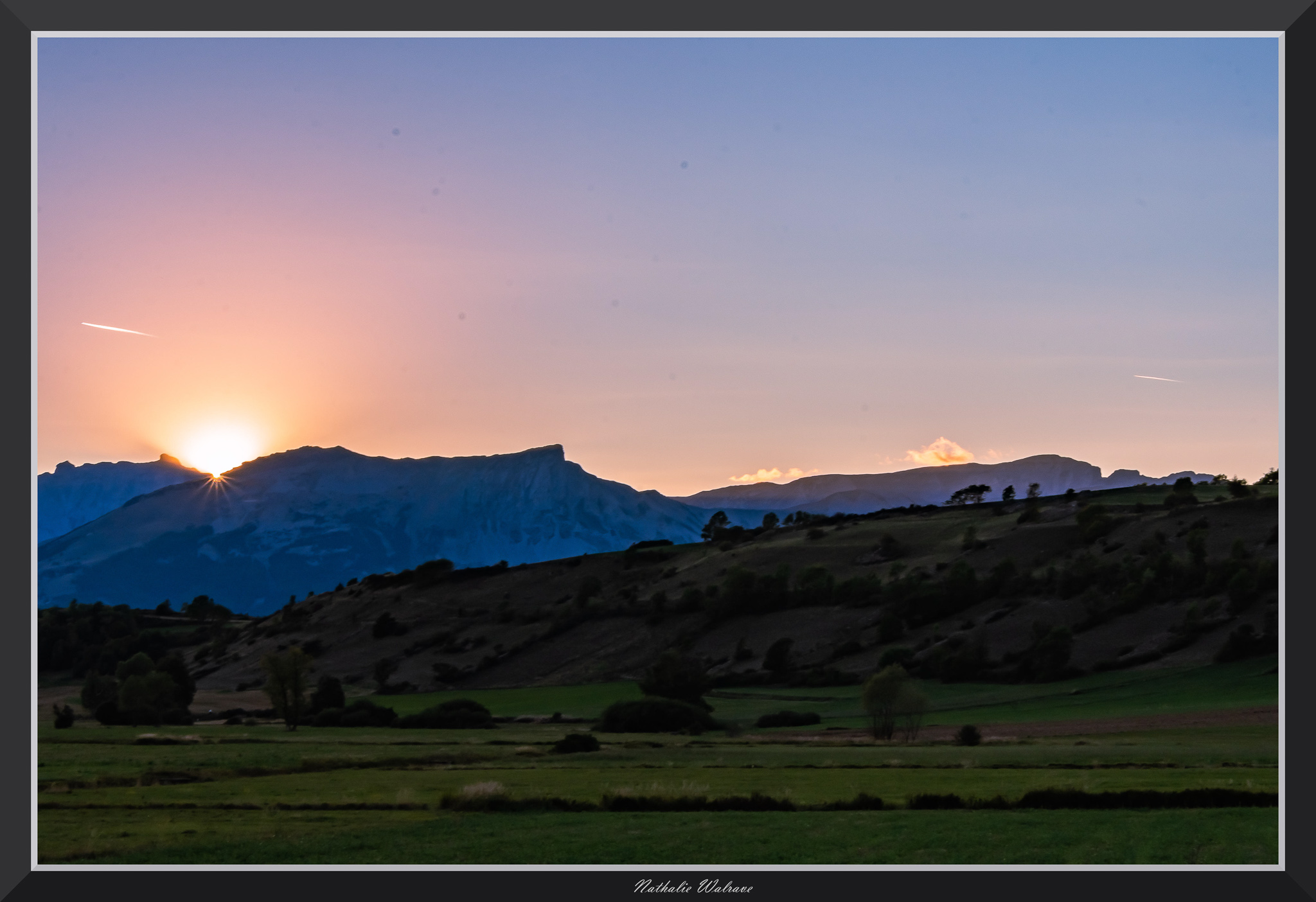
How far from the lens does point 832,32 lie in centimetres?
2102

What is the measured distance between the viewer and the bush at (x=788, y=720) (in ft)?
303

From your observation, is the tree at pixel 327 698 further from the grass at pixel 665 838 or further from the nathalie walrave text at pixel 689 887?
the nathalie walrave text at pixel 689 887

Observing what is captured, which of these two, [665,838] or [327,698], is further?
[327,698]

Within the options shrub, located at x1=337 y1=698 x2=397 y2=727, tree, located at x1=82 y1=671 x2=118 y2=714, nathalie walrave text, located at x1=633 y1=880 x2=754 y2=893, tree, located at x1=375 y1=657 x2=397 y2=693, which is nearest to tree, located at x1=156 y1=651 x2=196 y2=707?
tree, located at x1=82 y1=671 x2=118 y2=714

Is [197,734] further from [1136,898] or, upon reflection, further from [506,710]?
[1136,898]

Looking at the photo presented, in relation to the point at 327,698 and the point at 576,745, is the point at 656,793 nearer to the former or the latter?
the point at 576,745

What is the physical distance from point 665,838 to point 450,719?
7270cm

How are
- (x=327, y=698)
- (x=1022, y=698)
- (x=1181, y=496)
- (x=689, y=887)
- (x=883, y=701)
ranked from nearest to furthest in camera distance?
(x=689, y=887) < (x=883, y=701) < (x=1022, y=698) < (x=327, y=698) < (x=1181, y=496)

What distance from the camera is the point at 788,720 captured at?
93.8m

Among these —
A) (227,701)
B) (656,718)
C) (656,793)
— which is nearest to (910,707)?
(656,718)

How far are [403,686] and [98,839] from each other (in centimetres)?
12089

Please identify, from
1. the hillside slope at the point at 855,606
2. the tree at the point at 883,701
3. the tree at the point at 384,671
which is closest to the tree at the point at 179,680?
the tree at the point at 384,671

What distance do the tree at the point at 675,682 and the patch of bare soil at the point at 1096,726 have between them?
2497 centimetres

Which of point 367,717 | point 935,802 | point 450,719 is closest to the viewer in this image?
point 935,802
